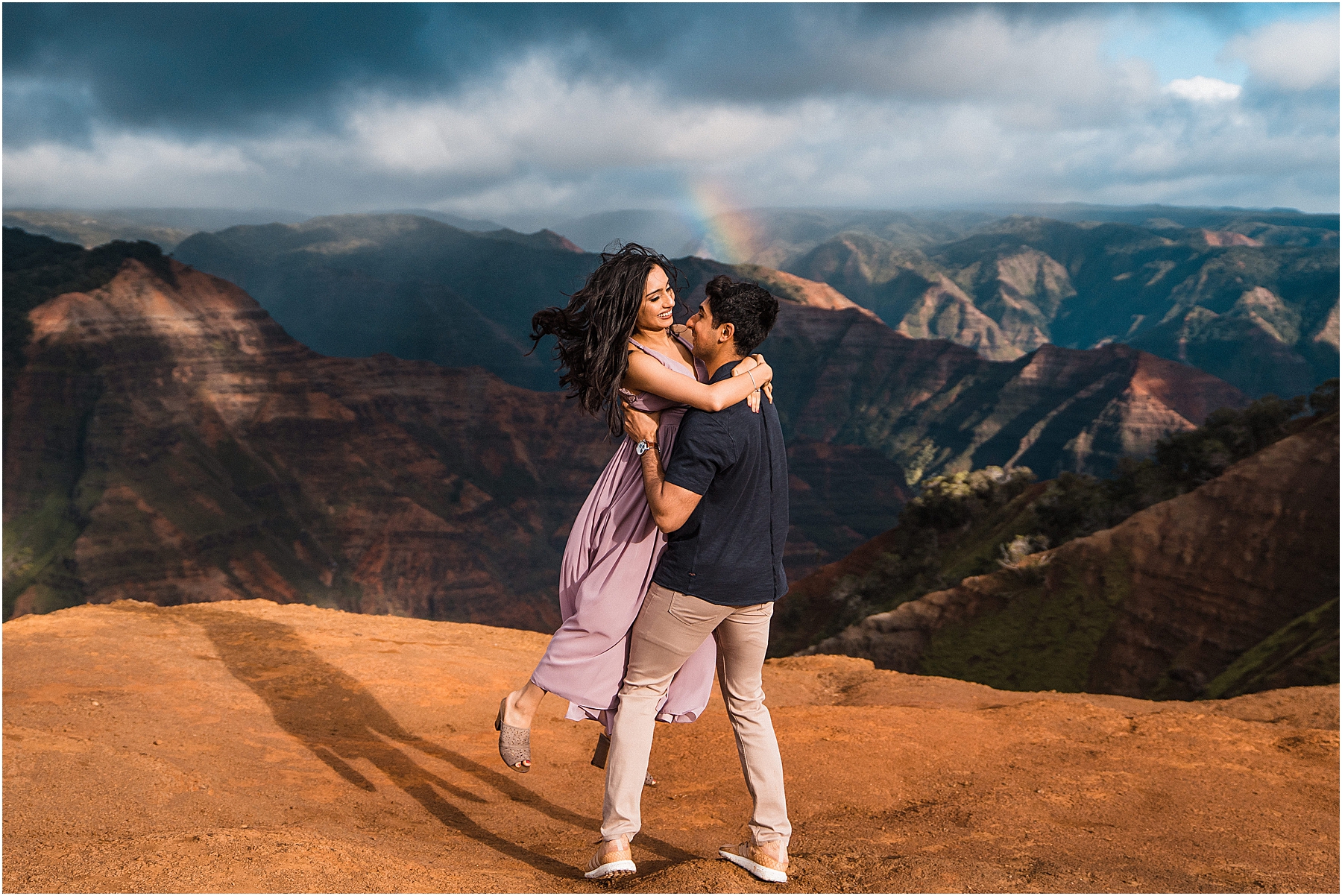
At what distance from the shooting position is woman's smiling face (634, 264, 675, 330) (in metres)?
3.40

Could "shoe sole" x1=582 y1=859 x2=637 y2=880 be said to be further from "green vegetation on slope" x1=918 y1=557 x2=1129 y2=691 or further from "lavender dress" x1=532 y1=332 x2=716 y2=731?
"green vegetation on slope" x1=918 y1=557 x2=1129 y2=691

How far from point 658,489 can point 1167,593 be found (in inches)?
710

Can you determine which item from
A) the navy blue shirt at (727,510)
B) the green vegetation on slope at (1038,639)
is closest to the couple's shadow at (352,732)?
the navy blue shirt at (727,510)

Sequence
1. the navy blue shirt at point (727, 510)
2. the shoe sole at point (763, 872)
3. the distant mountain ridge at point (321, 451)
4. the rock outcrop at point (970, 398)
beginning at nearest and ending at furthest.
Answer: the navy blue shirt at point (727, 510) → the shoe sole at point (763, 872) → the distant mountain ridge at point (321, 451) → the rock outcrop at point (970, 398)

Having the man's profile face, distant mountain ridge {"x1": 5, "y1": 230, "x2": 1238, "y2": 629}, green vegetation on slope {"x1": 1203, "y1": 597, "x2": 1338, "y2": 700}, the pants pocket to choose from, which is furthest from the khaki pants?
distant mountain ridge {"x1": 5, "y1": 230, "x2": 1238, "y2": 629}

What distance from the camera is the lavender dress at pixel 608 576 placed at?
11.4 feet

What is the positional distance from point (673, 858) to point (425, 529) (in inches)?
2654

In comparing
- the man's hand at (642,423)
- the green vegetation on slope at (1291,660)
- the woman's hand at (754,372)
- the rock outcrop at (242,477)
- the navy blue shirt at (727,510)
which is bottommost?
the rock outcrop at (242,477)

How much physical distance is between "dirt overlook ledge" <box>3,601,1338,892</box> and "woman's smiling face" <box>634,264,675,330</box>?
2.14m

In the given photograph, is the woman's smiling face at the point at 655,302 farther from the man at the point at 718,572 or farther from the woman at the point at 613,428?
the man at the point at 718,572

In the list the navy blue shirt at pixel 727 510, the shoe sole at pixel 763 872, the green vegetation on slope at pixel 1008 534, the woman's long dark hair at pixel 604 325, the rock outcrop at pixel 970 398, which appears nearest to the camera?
the navy blue shirt at pixel 727 510

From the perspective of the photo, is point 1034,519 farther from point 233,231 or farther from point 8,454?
point 233,231

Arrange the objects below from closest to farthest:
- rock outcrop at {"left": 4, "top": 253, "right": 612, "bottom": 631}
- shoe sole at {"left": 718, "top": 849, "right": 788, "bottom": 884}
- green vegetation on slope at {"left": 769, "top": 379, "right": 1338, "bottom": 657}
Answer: shoe sole at {"left": 718, "top": 849, "right": 788, "bottom": 884} → green vegetation on slope at {"left": 769, "top": 379, "right": 1338, "bottom": 657} → rock outcrop at {"left": 4, "top": 253, "right": 612, "bottom": 631}

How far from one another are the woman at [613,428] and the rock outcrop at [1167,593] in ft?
51.2
